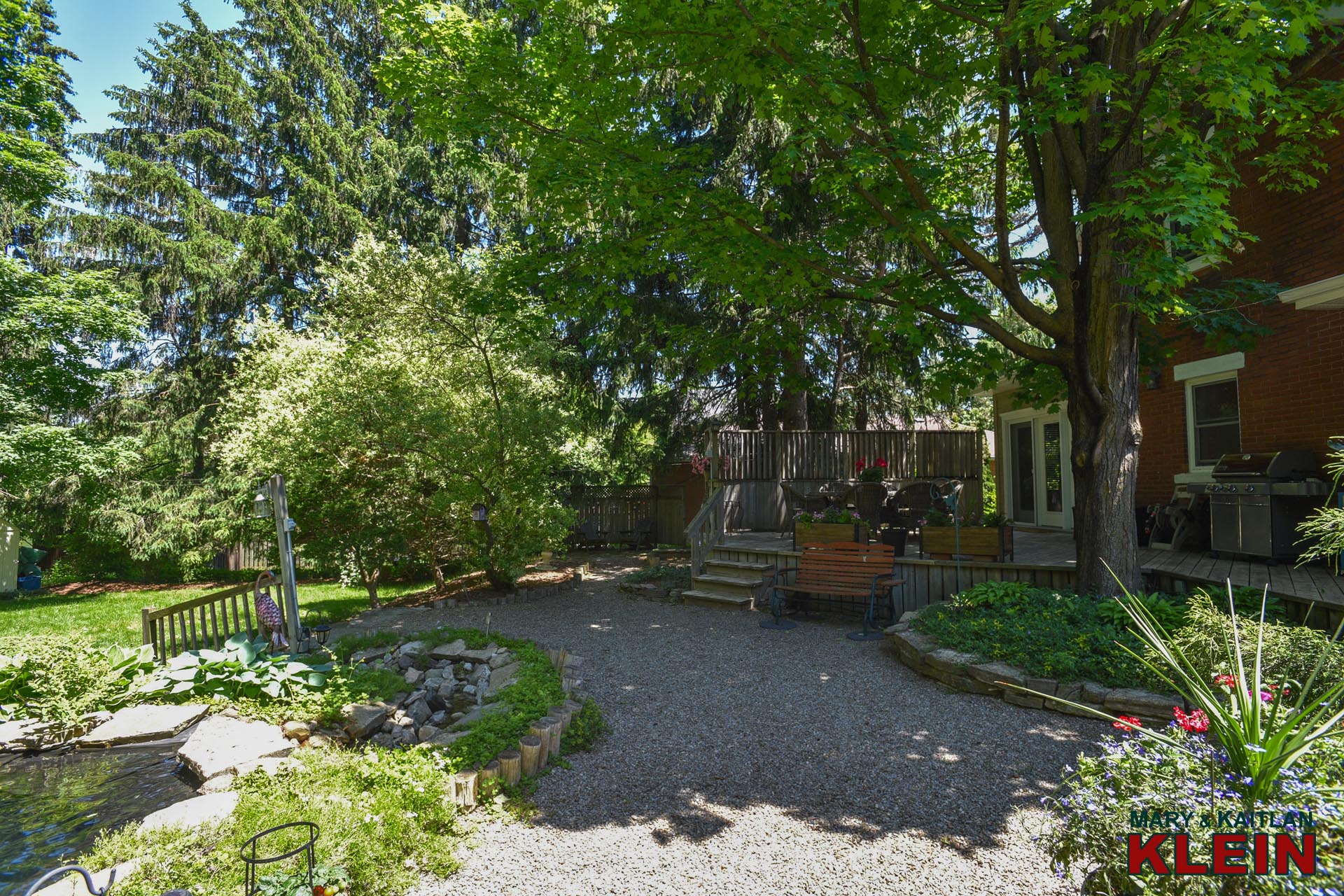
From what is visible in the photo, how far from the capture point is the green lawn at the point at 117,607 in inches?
383

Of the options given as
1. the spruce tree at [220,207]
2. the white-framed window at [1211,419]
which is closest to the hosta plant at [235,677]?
the spruce tree at [220,207]

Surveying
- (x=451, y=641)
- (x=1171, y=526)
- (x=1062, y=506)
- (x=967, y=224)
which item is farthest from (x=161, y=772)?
(x=1062, y=506)

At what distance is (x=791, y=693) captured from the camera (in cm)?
576

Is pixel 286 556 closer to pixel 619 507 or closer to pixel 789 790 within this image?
pixel 789 790

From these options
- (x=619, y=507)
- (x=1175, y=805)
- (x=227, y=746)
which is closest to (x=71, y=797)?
(x=227, y=746)

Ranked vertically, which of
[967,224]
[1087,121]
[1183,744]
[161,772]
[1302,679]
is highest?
[1087,121]

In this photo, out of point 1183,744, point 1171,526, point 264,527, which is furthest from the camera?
point 264,527

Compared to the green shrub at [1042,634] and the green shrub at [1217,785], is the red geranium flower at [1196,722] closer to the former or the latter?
the green shrub at [1217,785]

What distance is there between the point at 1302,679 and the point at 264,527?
13976 millimetres

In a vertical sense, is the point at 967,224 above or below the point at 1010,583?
above

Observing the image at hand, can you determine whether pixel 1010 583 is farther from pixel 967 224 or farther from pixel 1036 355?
pixel 967 224

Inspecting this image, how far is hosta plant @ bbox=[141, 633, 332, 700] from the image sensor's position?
17.9ft

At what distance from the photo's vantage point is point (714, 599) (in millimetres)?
9664

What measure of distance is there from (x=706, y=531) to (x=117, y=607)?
1052 cm
